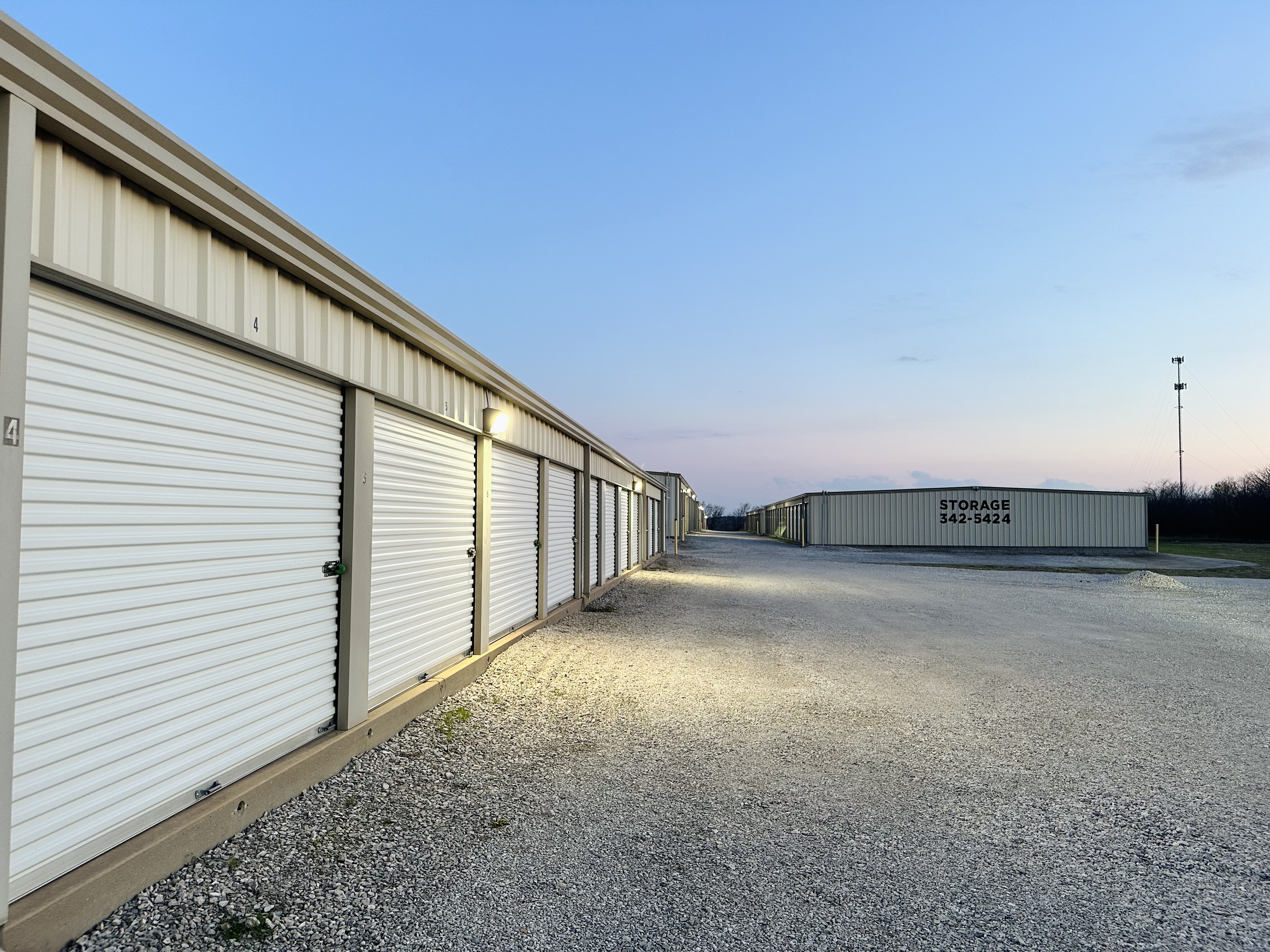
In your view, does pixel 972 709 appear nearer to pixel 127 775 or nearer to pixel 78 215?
pixel 127 775

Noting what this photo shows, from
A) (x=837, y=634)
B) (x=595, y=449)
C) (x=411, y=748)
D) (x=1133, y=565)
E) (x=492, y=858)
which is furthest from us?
(x=1133, y=565)

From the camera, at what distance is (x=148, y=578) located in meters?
3.10

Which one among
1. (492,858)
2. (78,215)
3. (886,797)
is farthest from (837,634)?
(78,215)

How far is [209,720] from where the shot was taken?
3.47 m

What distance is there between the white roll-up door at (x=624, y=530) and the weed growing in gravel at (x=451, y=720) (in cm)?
1046

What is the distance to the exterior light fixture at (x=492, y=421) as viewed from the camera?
7.22 m

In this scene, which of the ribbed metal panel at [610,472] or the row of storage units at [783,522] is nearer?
the ribbed metal panel at [610,472]

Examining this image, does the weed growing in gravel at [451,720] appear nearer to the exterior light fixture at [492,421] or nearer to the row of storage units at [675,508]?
the exterior light fixture at [492,421]

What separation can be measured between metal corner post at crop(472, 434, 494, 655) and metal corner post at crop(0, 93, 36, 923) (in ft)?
15.7

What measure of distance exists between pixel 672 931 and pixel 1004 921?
1.35m

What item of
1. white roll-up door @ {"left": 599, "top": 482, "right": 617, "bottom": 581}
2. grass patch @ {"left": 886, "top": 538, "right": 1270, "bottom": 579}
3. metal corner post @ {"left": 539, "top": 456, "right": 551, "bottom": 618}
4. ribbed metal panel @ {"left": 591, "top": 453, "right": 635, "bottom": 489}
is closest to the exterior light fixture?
metal corner post @ {"left": 539, "top": 456, "right": 551, "bottom": 618}

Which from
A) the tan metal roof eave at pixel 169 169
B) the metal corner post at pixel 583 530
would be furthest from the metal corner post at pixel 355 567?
the metal corner post at pixel 583 530

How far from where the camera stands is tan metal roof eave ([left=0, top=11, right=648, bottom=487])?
240cm

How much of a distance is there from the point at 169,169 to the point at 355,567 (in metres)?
2.54
